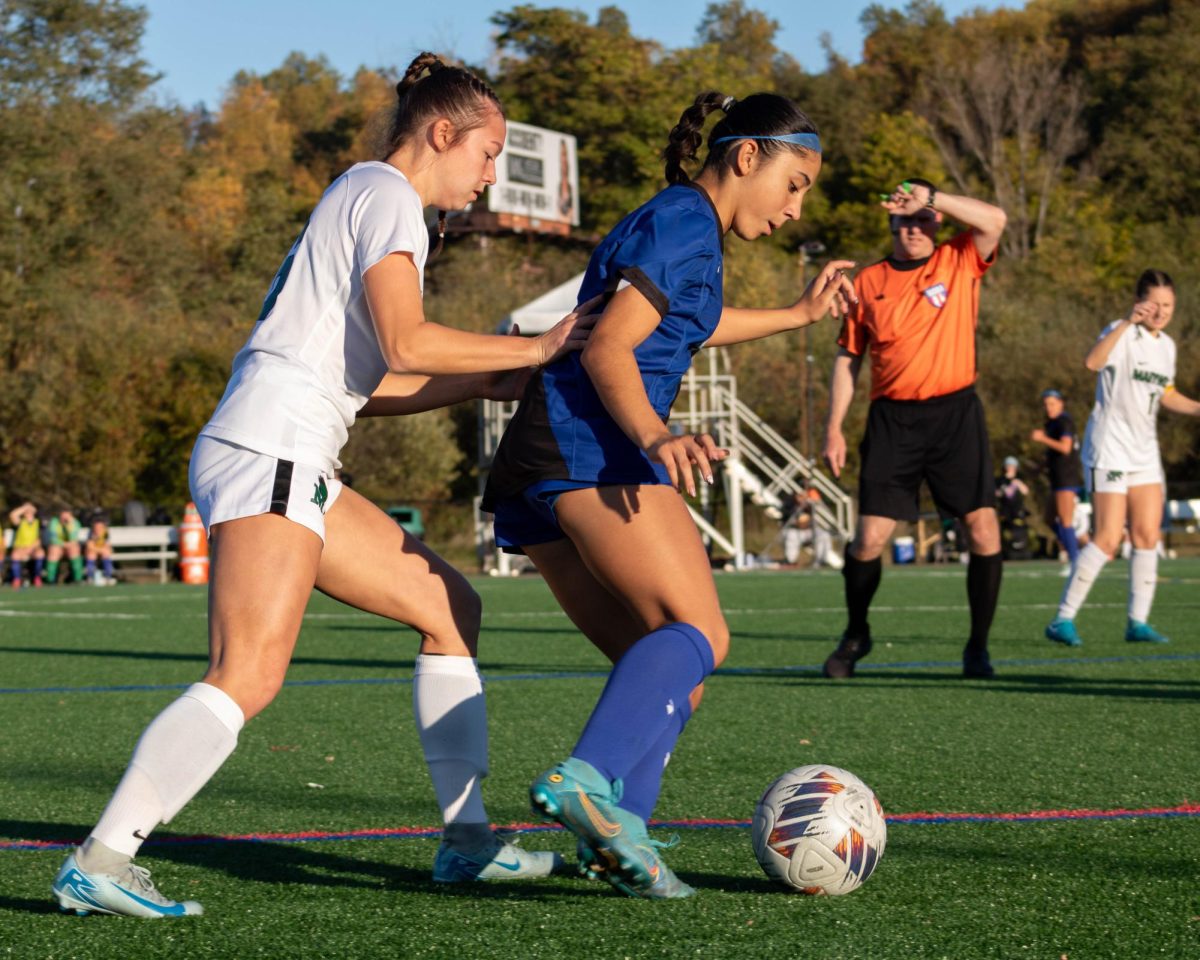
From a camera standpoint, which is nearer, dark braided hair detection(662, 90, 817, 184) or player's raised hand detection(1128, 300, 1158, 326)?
dark braided hair detection(662, 90, 817, 184)

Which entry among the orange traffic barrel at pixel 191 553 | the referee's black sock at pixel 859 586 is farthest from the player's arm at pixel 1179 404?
the orange traffic barrel at pixel 191 553

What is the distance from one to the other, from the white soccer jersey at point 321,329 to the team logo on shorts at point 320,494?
0.15 feet

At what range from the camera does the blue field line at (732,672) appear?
8422mm

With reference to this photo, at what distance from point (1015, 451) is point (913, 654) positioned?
113 ft

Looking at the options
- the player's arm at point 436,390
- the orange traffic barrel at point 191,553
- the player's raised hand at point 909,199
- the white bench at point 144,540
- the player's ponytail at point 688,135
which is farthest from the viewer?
the white bench at point 144,540

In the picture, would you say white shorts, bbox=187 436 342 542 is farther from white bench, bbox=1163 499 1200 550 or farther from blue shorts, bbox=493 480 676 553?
white bench, bbox=1163 499 1200 550

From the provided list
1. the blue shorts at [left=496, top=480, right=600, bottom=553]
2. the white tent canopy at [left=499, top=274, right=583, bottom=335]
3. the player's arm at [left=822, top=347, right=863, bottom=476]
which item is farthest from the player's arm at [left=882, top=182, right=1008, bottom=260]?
the white tent canopy at [left=499, top=274, right=583, bottom=335]

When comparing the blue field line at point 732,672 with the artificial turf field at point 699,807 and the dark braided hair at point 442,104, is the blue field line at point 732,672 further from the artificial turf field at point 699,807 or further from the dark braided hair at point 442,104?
the dark braided hair at point 442,104

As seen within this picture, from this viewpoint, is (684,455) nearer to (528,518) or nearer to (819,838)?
(528,518)

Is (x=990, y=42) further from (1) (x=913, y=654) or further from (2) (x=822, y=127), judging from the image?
(1) (x=913, y=654)

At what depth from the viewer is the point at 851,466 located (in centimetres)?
4347

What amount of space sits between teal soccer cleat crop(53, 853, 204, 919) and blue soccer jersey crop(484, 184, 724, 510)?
3.46 ft

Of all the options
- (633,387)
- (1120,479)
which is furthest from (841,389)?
(633,387)

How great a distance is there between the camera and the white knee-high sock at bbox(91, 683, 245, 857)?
317 cm
